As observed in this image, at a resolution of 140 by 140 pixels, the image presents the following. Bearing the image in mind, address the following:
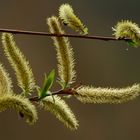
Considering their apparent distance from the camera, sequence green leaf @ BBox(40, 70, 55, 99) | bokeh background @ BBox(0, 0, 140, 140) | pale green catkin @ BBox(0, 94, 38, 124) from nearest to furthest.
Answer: pale green catkin @ BBox(0, 94, 38, 124), green leaf @ BBox(40, 70, 55, 99), bokeh background @ BBox(0, 0, 140, 140)

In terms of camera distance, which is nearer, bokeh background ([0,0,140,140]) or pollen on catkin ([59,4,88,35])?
pollen on catkin ([59,4,88,35])

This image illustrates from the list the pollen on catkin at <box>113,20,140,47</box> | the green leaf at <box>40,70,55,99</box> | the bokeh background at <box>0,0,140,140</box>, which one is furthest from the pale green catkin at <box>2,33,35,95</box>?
the bokeh background at <box>0,0,140,140</box>

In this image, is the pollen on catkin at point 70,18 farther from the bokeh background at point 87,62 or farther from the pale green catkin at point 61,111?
the bokeh background at point 87,62

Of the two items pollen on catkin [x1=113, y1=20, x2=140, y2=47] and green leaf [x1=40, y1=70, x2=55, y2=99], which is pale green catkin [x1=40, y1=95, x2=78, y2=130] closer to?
green leaf [x1=40, y1=70, x2=55, y2=99]

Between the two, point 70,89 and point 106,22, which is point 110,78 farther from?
point 70,89

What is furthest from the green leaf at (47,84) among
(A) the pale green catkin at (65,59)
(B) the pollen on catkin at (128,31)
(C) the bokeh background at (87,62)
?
(C) the bokeh background at (87,62)

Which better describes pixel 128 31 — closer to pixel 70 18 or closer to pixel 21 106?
pixel 70 18

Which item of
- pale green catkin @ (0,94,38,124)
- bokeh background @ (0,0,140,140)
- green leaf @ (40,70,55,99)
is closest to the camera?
pale green catkin @ (0,94,38,124)

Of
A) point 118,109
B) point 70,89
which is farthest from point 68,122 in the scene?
point 118,109
